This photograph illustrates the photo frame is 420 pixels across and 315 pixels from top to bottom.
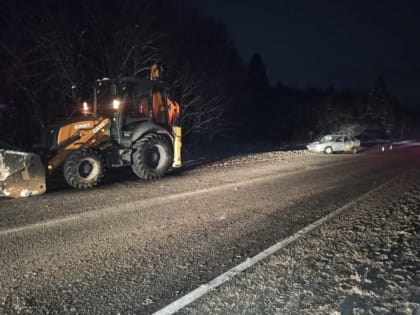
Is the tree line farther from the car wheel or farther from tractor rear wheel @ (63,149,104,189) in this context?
the car wheel

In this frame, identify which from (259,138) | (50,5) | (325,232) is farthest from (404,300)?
(259,138)

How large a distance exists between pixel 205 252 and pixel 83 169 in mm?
5665

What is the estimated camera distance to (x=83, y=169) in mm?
9195

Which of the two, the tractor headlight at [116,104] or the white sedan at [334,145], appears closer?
the tractor headlight at [116,104]

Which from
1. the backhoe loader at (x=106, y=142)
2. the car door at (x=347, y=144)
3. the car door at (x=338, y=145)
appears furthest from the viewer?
the car door at (x=347, y=144)

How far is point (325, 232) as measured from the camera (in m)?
5.70

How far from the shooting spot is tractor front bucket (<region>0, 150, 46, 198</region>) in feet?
25.0

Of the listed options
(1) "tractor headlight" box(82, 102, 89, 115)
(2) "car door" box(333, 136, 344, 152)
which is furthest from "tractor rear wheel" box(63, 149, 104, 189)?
(2) "car door" box(333, 136, 344, 152)

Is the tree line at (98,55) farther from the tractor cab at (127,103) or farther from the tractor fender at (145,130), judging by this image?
the tractor fender at (145,130)

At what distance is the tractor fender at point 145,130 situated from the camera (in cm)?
1074

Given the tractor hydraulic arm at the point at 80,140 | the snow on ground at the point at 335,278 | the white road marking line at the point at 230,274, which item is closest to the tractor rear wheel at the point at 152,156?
the tractor hydraulic arm at the point at 80,140

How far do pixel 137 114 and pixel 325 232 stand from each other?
733cm

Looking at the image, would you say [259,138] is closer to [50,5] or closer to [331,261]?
[50,5]

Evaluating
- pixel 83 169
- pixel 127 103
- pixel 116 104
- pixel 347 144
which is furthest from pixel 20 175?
pixel 347 144
